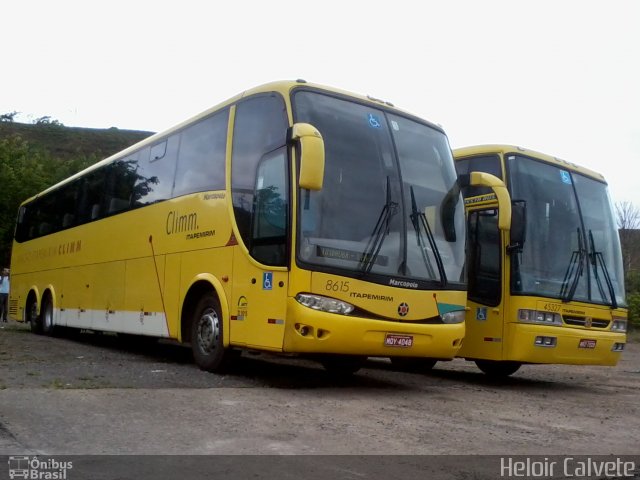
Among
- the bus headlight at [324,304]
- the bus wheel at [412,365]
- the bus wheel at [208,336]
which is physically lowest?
the bus wheel at [412,365]

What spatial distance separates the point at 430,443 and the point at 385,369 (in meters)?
6.63

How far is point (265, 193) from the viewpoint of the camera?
28.3 ft

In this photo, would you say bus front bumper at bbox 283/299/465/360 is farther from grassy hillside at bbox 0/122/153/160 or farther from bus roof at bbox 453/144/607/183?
grassy hillside at bbox 0/122/153/160

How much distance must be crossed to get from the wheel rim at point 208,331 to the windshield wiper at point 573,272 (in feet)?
16.1

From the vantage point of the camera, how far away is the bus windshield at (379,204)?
8.14 meters

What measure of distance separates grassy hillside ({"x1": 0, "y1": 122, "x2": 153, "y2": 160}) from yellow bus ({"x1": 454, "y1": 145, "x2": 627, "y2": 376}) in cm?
6680

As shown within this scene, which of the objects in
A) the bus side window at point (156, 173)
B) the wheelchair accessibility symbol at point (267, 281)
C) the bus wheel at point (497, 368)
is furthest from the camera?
the bus wheel at point (497, 368)

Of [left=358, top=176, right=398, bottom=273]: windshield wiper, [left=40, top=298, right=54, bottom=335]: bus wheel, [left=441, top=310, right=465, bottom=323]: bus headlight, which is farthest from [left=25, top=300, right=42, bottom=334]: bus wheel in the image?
[left=441, top=310, right=465, bottom=323]: bus headlight

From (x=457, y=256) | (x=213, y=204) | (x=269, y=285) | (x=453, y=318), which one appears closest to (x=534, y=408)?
(x=453, y=318)

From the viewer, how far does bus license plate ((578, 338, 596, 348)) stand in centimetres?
1045

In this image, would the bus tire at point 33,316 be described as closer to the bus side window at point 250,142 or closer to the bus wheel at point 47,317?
the bus wheel at point 47,317

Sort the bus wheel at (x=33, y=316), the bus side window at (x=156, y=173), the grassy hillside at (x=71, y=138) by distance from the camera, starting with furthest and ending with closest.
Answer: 1. the grassy hillside at (x=71, y=138)
2. the bus wheel at (x=33, y=316)
3. the bus side window at (x=156, y=173)

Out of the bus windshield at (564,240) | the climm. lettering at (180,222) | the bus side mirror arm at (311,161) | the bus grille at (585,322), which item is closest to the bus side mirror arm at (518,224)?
the bus windshield at (564,240)

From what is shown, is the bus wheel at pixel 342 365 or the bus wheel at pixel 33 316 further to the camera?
the bus wheel at pixel 33 316
